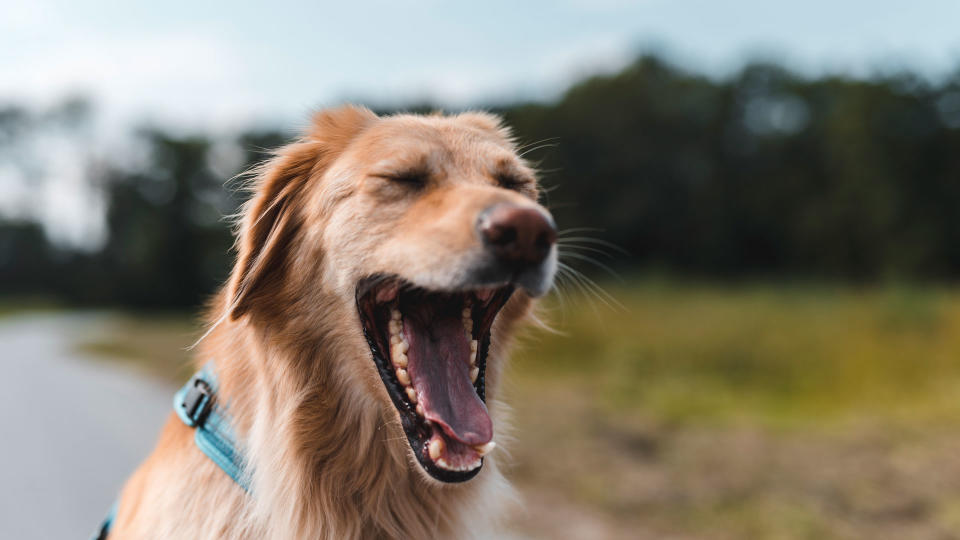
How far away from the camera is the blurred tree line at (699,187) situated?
20875mm

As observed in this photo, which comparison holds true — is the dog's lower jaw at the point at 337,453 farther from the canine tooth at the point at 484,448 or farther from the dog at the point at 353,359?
the canine tooth at the point at 484,448

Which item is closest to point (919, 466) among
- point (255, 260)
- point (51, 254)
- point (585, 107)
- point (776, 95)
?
point (255, 260)

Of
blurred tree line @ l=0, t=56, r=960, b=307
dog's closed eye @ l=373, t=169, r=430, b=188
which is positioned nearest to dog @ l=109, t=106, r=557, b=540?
dog's closed eye @ l=373, t=169, r=430, b=188

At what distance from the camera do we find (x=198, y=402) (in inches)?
98.7

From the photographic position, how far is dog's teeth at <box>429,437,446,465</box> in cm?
235

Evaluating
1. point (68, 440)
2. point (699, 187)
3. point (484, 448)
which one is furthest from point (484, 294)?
point (699, 187)

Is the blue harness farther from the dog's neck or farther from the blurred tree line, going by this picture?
the blurred tree line

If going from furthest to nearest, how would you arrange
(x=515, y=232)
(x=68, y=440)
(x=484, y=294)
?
(x=68, y=440) → (x=484, y=294) → (x=515, y=232)

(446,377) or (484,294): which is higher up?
(484,294)

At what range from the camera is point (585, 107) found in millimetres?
30250

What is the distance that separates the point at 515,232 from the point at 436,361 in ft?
2.06

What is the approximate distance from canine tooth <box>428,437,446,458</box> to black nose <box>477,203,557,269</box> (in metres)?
0.63

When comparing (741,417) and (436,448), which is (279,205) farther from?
(741,417)

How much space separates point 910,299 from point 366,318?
13.6m
